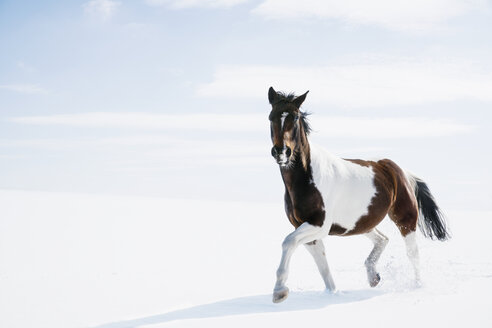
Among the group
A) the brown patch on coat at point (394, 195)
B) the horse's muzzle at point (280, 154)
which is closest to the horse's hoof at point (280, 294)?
the horse's muzzle at point (280, 154)

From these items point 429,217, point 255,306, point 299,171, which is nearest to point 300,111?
point 299,171

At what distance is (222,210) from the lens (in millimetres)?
15453

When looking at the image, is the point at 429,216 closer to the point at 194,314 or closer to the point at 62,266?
the point at 194,314

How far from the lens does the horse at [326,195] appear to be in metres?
4.70

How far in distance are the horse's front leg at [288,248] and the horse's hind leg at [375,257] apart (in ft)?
5.22

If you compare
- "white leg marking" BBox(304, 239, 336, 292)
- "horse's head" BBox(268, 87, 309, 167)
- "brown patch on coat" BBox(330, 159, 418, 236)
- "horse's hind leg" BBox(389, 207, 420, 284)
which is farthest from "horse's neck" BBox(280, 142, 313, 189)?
"horse's hind leg" BBox(389, 207, 420, 284)

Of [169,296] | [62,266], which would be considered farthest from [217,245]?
[169,296]

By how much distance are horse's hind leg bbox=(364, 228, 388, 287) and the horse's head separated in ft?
7.11

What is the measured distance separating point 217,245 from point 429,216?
16.4 ft

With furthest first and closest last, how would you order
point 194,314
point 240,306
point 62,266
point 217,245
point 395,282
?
1. point 217,245
2. point 62,266
3. point 395,282
4. point 240,306
5. point 194,314

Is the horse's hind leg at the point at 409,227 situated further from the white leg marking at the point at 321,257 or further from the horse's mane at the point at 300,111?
the horse's mane at the point at 300,111

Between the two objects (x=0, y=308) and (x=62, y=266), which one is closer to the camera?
(x=0, y=308)

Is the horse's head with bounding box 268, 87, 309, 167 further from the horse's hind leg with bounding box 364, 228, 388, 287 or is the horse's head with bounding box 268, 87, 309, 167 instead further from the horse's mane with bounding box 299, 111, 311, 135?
the horse's hind leg with bounding box 364, 228, 388, 287

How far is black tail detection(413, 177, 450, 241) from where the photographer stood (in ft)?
22.3
